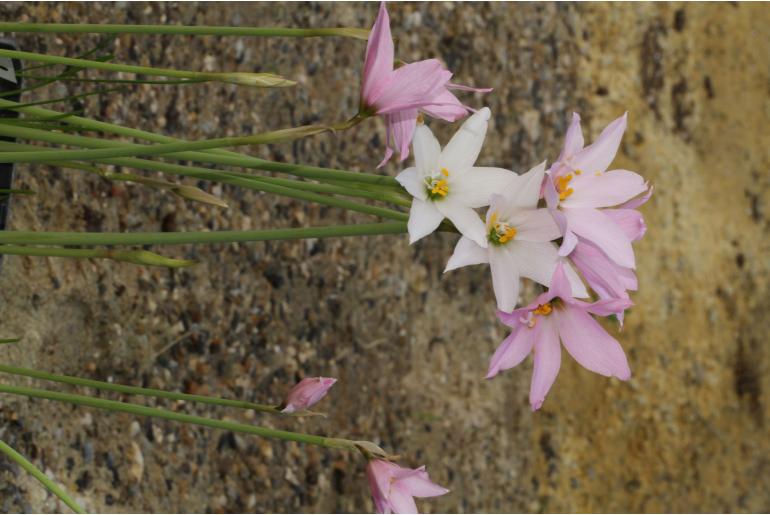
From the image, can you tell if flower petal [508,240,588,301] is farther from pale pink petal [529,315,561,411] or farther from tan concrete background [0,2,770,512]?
tan concrete background [0,2,770,512]

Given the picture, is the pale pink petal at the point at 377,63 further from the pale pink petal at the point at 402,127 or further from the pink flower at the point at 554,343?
the pink flower at the point at 554,343

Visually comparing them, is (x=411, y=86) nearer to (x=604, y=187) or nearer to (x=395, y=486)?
(x=604, y=187)

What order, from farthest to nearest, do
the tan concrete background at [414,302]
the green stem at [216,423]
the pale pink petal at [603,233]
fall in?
the tan concrete background at [414,302] → the green stem at [216,423] → the pale pink petal at [603,233]

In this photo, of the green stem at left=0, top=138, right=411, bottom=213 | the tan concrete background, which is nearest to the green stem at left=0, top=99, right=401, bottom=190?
the green stem at left=0, top=138, right=411, bottom=213

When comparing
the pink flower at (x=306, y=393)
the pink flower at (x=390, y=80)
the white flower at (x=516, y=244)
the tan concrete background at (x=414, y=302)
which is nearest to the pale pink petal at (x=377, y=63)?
the pink flower at (x=390, y=80)

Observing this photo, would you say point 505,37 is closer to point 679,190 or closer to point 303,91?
point 303,91

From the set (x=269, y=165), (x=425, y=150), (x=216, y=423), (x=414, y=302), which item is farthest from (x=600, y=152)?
(x=414, y=302)
